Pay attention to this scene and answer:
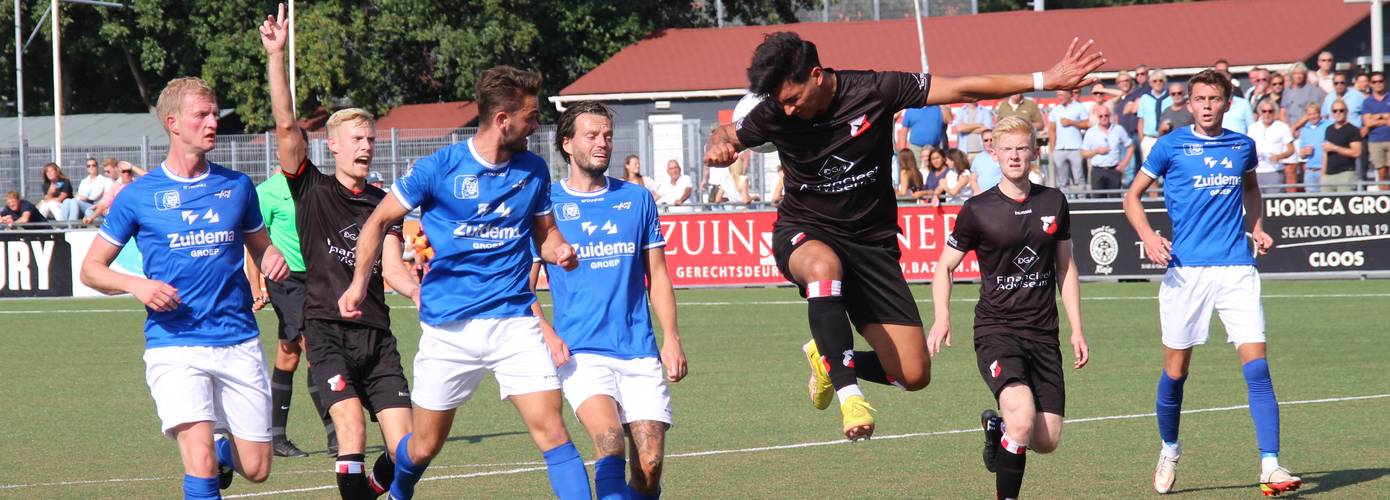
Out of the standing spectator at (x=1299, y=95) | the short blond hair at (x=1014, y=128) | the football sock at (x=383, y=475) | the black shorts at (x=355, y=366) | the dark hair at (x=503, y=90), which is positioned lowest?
the football sock at (x=383, y=475)

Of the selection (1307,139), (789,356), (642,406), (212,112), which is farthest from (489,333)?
(1307,139)

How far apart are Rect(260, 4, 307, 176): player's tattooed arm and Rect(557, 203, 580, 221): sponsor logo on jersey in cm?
134

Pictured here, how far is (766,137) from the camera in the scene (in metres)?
7.77

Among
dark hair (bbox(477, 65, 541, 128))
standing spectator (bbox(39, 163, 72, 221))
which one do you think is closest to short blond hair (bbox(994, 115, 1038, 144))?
dark hair (bbox(477, 65, 541, 128))

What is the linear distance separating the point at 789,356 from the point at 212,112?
31.4 ft

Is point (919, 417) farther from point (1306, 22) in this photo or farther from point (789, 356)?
point (1306, 22)

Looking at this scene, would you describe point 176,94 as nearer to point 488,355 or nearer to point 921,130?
point 488,355

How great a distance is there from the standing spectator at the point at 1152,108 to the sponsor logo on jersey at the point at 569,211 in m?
15.4

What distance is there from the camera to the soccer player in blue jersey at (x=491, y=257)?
677cm

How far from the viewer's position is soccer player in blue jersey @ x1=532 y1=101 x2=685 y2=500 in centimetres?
724

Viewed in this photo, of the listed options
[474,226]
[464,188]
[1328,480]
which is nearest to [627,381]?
[474,226]

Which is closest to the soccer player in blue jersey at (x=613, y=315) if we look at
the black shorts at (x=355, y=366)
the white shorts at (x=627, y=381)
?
the white shorts at (x=627, y=381)

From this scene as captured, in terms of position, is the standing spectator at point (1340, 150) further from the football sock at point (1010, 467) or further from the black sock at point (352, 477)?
the black sock at point (352, 477)

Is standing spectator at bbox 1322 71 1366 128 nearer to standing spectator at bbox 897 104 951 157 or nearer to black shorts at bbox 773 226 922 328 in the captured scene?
standing spectator at bbox 897 104 951 157
